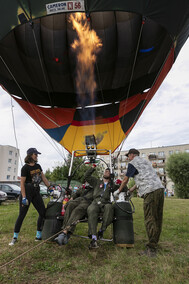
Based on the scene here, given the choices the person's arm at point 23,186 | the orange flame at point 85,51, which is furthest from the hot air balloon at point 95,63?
the person's arm at point 23,186

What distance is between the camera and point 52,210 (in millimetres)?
4062

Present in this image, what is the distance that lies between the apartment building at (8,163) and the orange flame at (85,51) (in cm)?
5403

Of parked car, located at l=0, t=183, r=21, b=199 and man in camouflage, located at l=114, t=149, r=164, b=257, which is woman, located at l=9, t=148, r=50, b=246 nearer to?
man in camouflage, located at l=114, t=149, r=164, b=257

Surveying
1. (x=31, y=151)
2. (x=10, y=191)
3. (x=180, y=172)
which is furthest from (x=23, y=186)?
A: (x=180, y=172)

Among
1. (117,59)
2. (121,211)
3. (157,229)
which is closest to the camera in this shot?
(157,229)

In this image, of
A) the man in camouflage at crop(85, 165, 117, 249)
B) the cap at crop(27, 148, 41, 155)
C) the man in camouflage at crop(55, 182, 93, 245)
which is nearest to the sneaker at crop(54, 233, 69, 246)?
the man in camouflage at crop(55, 182, 93, 245)

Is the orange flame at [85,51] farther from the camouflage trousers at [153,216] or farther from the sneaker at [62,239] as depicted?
the sneaker at [62,239]

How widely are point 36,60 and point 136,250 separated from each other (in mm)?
5325

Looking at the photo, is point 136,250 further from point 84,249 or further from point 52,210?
point 52,210

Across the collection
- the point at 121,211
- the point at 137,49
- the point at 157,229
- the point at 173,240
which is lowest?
the point at 173,240

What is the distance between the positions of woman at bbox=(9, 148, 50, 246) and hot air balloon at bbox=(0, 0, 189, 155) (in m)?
2.62

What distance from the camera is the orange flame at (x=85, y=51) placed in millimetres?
5195

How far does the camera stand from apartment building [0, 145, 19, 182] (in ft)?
179

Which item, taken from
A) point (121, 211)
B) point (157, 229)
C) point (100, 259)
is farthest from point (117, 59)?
point (100, 259)
